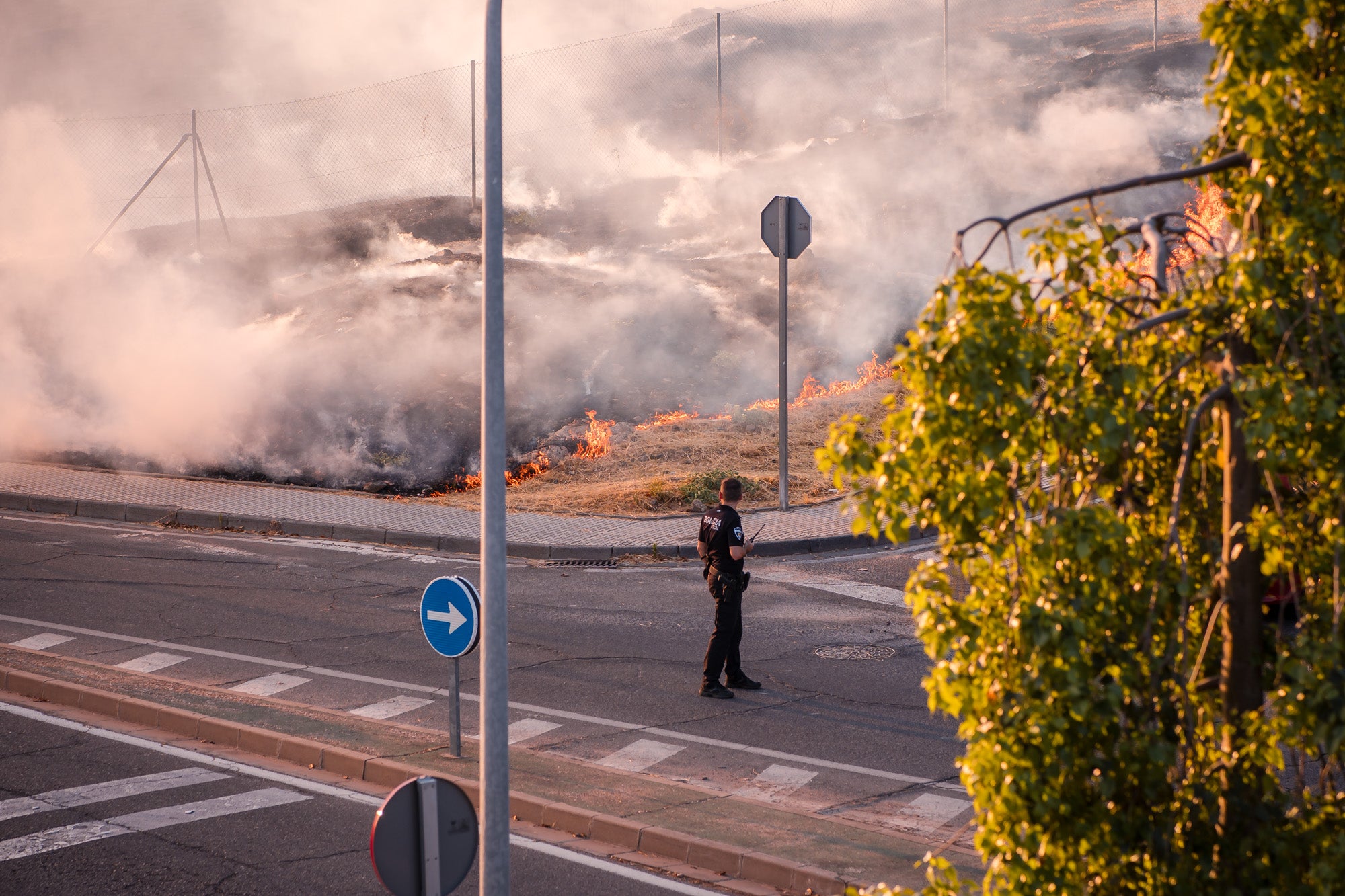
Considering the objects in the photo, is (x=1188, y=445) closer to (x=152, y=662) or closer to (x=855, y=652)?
(x=855, y=652)

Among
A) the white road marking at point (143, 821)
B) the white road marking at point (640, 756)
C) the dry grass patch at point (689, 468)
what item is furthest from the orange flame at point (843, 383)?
the white road marking at point (143, 821)

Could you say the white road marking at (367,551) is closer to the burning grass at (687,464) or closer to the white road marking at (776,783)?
the burning grass at (687,464)

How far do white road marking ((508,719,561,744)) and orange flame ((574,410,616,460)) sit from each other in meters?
10.8

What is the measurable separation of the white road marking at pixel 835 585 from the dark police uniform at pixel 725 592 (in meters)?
2.92

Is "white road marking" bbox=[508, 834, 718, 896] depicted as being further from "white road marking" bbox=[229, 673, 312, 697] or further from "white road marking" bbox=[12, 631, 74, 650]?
"white road marking" bbox=[12, 631, 74, 650]

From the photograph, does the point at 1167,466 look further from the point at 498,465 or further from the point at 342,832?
the point at 342,832

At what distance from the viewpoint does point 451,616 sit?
766cm

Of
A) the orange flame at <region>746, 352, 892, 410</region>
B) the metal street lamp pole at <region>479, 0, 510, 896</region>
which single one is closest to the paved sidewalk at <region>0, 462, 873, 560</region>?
the orange flame at <region>746, 352, 892, 410</region>

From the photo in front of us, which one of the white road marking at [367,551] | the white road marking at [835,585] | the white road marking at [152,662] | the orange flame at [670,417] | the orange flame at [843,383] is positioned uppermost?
the orange flame at [843,383]

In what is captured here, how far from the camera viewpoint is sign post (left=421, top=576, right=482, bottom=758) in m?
7.58

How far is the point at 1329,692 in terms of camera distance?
2.57 metres

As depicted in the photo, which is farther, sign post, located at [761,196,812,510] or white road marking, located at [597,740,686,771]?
sign post, located at [761,196,812,510]

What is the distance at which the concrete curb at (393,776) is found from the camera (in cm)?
612

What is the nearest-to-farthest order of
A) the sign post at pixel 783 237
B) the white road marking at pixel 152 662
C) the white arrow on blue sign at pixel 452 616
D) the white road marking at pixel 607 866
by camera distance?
the white road marking at pixel 607 866
the white arrow on blue sign at pixel 452 616
the white road marking at pixel 152 662
the sign post at pixel 783 237
